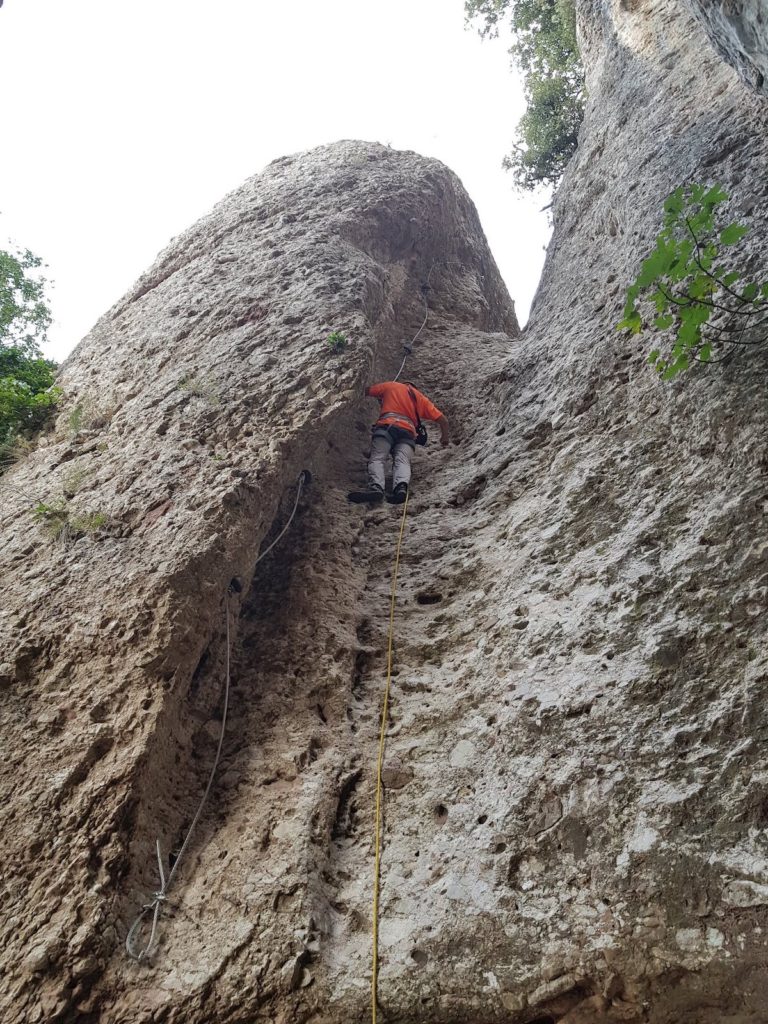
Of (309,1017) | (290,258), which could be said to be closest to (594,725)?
(309,1017)

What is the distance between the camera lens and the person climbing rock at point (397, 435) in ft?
21.8

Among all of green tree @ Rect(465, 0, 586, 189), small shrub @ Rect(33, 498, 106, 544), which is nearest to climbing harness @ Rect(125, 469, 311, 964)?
small shrub @ Rect(33, 498, 106, 544)

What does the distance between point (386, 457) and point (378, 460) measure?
0.61ft

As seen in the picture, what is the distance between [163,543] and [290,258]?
13.6 feet

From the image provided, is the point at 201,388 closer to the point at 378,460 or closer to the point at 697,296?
the point at 378,460

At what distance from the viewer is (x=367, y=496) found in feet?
21.7

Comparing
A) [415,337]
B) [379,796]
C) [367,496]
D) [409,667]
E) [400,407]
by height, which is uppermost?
[415,337]

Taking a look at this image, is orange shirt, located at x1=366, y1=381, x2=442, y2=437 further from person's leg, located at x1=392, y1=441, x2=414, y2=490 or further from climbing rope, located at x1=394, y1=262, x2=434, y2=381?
climbing rope, located at x1=394, y1=262, x2=434, y2=381

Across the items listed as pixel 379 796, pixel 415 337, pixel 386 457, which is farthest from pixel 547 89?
pixel 379 796

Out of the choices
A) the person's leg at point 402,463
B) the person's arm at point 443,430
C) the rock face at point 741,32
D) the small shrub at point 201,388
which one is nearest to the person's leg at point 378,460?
the person's leg at point 402,463

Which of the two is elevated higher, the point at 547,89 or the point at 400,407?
the point at 547,89

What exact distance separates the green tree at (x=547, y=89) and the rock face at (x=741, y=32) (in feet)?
28.4

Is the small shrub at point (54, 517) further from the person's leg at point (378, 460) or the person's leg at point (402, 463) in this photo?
the person's leg at point (402, 463)

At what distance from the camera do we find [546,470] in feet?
18.0
